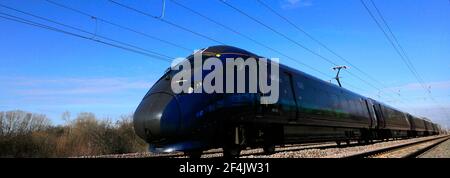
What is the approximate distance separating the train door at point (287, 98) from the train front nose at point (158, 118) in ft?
11.9

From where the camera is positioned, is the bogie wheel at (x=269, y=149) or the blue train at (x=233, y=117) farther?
the bogie wheel at (x=269, y=149)

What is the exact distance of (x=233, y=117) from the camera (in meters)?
9.67

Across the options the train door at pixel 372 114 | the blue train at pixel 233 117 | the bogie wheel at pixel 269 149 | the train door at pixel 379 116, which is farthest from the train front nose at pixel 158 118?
the train door at pixel 379 116

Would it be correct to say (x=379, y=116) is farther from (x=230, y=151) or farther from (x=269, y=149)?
(x=230, y=151)

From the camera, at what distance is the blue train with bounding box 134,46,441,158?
8.84 meters

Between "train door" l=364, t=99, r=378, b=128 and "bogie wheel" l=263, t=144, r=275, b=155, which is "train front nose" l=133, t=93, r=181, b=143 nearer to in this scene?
"bogie wheel" l=263, t=144, r=275, b=155

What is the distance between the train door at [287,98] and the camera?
11625 mm

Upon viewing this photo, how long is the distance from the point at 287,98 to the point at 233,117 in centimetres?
283

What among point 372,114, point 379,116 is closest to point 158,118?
point 372,114

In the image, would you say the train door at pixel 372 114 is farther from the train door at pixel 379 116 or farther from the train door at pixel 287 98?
the train door at pixel 287 98
